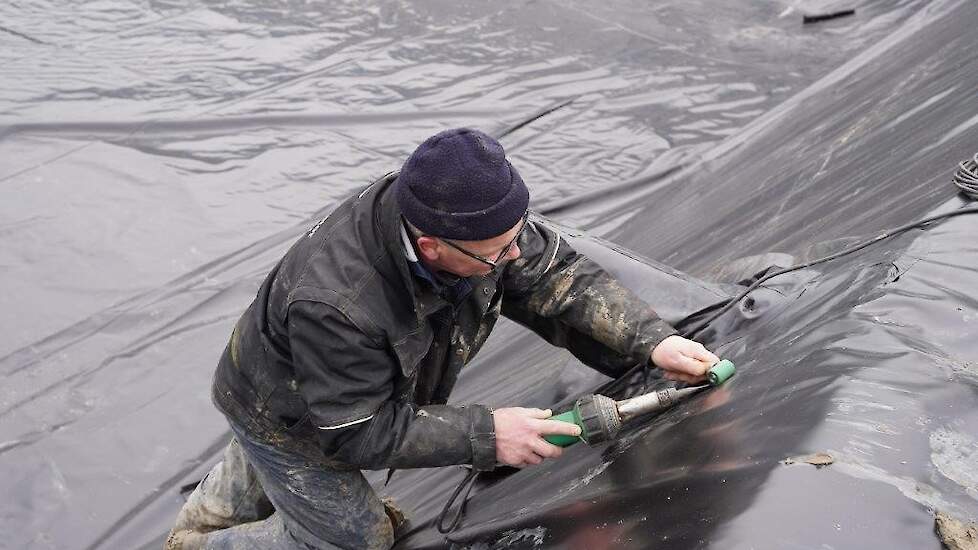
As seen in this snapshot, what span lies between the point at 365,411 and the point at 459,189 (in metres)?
0.45

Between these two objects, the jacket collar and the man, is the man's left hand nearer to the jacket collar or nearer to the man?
the man

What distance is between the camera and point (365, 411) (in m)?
1.70

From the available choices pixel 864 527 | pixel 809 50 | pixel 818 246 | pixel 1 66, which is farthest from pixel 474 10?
pixel 864 527

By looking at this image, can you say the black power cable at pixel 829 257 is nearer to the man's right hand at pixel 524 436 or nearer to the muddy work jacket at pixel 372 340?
the muddy work jacket at pixel 372 340

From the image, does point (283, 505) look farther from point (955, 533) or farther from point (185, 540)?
point (955, 533)

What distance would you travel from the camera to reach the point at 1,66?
464cm

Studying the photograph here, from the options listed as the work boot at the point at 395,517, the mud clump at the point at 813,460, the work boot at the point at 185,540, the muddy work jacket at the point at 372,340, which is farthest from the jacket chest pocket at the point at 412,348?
the work boot at the point at 185,540

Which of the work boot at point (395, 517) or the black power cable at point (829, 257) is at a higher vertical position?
the black power cable at point (829, 257)

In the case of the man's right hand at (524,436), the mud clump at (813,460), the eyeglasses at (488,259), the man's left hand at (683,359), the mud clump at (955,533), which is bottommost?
the man's right hand at (524,436)

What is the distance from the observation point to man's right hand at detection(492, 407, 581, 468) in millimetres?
1744

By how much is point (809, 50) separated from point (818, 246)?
3.02m

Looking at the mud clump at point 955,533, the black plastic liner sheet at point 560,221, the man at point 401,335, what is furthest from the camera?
the man at point 401,335

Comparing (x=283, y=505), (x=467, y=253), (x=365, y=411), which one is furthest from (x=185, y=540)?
(x=467, y=253)

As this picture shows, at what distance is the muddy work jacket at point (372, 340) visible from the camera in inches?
65.4
